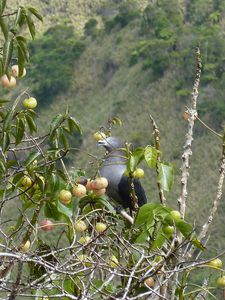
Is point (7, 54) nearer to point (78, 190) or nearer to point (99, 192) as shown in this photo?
point (78, 190)

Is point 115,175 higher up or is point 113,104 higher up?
point 115,175

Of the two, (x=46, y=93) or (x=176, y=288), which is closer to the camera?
(x=176, y=288)

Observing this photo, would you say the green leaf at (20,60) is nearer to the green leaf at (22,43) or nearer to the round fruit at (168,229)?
the green leaf at (22,43)

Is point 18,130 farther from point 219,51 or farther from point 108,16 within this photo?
point 108,16

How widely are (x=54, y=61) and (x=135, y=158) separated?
170ft

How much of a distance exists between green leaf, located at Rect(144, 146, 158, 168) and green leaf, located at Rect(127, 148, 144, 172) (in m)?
0.03

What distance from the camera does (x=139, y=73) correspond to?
46.8 m

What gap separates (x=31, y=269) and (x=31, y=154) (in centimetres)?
35

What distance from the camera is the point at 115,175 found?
344 centimetres

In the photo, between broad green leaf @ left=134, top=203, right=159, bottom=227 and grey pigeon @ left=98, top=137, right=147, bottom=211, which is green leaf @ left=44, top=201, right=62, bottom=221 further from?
grey pigeon @ left=98, top=137, right=147, bottom=211

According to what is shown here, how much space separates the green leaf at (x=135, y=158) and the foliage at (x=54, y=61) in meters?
49.1

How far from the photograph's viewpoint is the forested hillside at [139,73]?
3722cm

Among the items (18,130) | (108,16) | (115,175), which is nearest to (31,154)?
(18,130)

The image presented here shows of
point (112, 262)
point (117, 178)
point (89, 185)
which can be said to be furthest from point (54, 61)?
point (112, 262)
